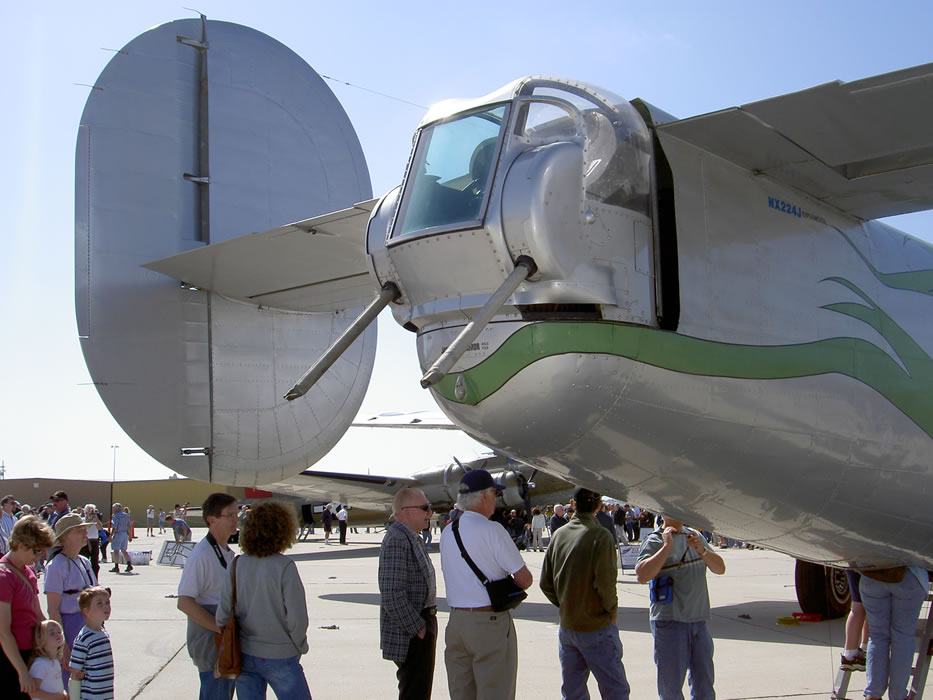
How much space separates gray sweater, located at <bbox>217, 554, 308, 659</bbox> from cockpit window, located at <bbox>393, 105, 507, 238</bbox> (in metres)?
1.79

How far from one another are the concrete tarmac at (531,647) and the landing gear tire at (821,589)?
17 centimetres

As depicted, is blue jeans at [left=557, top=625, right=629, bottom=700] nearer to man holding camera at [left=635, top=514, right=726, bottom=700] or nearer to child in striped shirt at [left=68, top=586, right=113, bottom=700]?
man holding camera at [left=635, top=514, right=726, bottom=700]

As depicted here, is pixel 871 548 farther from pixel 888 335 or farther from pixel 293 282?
pixel 293 282

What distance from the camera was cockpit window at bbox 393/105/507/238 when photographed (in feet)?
13.7

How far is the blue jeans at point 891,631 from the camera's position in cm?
563

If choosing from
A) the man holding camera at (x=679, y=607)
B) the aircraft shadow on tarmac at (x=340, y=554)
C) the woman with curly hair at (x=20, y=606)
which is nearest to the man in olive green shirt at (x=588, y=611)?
the man holding camera at (x=679, y=607)

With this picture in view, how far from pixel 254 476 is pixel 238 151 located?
295 centimetres

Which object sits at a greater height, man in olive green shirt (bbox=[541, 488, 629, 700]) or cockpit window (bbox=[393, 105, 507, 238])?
cockpit window (bbox=[393, 105, 507, 238])

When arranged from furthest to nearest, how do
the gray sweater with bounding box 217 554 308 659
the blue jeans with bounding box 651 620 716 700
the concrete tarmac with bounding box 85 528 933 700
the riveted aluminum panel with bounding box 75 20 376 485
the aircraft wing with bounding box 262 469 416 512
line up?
the aircraft wing with bounding box 262 469 416 512 → the riveted aluminum panel with bounding box 75 20 376 485 → the concrete tarmac with bounding box 85 528 933 700 → the blue jeans with bounding box 651 620 716 700 → the gray sweater with bounding box 217 554 308 659

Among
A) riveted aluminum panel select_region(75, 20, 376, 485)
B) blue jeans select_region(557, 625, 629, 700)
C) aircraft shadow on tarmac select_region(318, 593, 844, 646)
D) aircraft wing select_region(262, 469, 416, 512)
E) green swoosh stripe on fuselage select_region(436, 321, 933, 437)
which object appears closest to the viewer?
green swoosh stripe on fuselage select_region(436, 321, 933, 437)

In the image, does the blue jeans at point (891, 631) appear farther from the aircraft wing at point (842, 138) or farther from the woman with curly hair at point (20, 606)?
the woman with curly hair at point (20, 606)

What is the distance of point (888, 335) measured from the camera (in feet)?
18.1

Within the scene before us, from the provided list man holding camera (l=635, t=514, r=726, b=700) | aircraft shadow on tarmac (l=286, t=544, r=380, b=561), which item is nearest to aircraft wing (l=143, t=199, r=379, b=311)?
man holding camera (l=635, t=514, r=726, b=700)

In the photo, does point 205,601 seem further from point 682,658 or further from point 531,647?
point 531,647
